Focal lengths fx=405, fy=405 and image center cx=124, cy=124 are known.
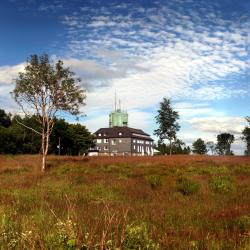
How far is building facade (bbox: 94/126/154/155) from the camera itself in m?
156

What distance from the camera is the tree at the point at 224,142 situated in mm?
139375

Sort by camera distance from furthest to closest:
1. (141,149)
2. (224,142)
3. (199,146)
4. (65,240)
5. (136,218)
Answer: (141,149) < (199,146) < (224,142) < (136,218) < (65,240)

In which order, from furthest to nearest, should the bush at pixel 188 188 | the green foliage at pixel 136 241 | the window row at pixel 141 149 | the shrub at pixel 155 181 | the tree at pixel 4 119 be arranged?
1. the window row at pixel 141 149
2. the tree at pixel 4 119
3. the shrub at pixel 155 181
4. the bush at pixel 188 188
5. the green foliage at pixel 136 241

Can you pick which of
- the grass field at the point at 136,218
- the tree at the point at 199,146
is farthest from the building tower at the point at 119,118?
the grass field at the point at 136,218

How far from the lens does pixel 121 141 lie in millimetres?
157625

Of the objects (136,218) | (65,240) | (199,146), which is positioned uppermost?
(199,146)

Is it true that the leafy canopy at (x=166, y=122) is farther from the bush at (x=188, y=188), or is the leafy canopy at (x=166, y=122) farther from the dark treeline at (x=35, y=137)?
the bush at (x=188, y=188)

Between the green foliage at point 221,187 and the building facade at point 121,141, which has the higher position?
the building facade at point 121,141

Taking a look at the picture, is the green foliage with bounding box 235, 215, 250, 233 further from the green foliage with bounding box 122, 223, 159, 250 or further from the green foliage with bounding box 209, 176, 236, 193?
the green foliage with bounding box 209, 176, 236, 193

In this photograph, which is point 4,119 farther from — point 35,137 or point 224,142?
point 224,142

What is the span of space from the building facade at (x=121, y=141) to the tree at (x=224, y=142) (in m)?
32.5

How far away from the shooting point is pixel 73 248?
5344 millimetres

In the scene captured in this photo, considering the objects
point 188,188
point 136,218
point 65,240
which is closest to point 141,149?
point 188,188

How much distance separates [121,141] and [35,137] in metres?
70.9
